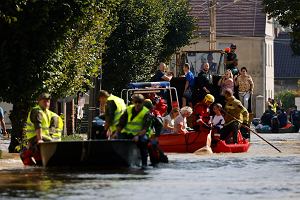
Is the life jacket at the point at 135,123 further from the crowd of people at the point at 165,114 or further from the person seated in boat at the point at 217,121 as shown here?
the person seated in boat at the point at 217,121

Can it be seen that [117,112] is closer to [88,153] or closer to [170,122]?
[88,153]

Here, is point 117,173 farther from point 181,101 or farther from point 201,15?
point 201,15

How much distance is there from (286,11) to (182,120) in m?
18.5

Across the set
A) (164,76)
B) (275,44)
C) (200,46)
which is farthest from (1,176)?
(275,44)

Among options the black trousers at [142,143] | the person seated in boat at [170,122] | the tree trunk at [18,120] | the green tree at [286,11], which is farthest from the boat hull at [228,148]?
the green tree at [286,11]

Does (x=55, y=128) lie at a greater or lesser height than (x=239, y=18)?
lesser

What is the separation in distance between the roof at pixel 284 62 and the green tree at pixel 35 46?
92.5 m

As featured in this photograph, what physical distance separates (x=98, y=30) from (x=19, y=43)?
17.1ft

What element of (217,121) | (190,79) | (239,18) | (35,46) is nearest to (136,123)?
(35,46)

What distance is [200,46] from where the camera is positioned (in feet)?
324

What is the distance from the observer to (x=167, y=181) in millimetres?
22453

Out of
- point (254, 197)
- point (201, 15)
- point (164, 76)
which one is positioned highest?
point (201, 15)

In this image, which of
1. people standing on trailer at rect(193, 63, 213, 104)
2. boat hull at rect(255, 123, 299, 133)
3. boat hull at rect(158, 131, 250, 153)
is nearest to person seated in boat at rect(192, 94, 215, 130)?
boat hull at rect(158, 131, 250, 153)

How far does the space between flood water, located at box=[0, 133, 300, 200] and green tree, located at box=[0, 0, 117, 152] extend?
223 cm
